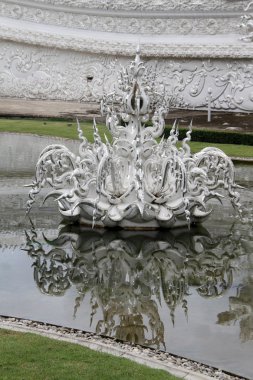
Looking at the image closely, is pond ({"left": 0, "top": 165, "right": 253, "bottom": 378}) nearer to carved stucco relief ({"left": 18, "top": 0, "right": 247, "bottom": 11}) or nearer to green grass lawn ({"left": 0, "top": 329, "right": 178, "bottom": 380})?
green grass lawn ({"left": 0, "top": 329, "right": 178, "bottom": 380})

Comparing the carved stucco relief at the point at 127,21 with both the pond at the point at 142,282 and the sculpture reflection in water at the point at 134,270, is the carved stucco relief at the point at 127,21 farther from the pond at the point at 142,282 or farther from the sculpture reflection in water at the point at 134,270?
the sculpture reflection in water at the point at 134,270

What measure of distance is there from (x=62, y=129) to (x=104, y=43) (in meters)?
10.1

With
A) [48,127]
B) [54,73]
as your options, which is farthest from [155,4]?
[48,127]

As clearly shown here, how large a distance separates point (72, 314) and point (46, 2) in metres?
28.6

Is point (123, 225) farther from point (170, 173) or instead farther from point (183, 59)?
point (183, 59)

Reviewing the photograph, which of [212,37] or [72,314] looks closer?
[72,314]

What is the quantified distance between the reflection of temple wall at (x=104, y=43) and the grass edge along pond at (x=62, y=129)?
20.6ft

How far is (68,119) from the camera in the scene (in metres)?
25.9

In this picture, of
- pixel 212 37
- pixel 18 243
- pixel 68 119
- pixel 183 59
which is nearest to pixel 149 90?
pixel 18 243

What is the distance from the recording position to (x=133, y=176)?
10039 millimetres

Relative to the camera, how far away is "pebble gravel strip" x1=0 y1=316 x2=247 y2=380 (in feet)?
18.3

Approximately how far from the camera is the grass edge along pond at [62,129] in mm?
18777

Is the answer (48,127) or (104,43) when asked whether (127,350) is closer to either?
(48,127)

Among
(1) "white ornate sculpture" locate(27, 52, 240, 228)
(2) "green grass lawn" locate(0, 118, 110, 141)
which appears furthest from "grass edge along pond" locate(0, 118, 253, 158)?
(1) "white ornate sculpture" locate(27, 52, 240, 228)
